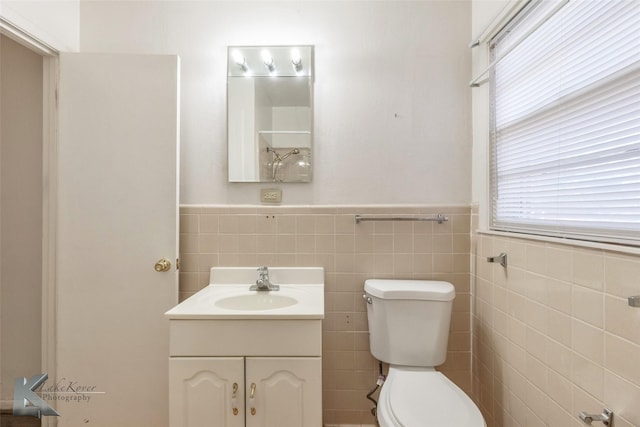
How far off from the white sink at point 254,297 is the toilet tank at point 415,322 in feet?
1.11

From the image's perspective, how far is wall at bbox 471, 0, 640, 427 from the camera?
0.79 meters

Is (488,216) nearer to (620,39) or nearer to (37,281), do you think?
(620,39)

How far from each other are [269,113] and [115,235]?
0.99 meters

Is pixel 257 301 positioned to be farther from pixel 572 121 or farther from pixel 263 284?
pixel 572 121

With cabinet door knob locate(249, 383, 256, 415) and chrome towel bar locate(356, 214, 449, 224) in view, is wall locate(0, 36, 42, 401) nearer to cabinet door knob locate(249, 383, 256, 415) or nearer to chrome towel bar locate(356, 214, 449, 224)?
cabinet door knob locate(249, 383, 256, 415)

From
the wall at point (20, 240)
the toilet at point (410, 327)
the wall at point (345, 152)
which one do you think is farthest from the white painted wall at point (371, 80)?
the wall at point (20, 240)

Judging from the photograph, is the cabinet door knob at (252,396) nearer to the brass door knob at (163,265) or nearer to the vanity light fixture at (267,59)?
the brass door knob at (163,265)

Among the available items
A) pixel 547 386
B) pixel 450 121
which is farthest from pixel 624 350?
pixel 450 121

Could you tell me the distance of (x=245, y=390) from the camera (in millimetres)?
1159

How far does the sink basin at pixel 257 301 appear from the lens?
4.82 ft

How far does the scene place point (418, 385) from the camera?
1227 millimetres

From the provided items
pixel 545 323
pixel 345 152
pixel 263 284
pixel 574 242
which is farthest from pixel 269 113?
pixel 545 323

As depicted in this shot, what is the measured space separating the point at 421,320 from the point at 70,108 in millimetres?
1979

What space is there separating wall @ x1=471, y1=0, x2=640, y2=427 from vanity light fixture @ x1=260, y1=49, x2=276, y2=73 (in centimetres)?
106
